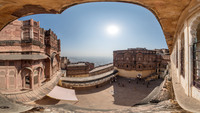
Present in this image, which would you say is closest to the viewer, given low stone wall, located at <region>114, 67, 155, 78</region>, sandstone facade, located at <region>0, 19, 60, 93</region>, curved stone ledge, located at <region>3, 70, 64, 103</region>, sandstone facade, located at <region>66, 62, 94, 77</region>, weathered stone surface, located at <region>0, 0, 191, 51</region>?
weathered stone surface, located at <region>0, 0, 191, 51</region>

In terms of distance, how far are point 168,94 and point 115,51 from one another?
941 inches

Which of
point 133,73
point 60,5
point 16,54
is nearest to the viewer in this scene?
point 60,5

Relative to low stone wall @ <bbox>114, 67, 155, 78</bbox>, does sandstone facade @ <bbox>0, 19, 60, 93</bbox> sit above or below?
above

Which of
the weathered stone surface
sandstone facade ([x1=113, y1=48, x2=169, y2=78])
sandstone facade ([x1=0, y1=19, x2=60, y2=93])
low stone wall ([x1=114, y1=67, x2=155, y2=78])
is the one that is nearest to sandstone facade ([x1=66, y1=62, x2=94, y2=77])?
sandstone facade ([x1=113, y1=48, x2=169, y2=78])

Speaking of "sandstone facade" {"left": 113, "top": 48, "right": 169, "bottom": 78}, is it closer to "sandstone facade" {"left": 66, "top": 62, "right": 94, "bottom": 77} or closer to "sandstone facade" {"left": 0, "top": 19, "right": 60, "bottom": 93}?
"sandstone facade" {"left": 66, "top": 62, "right": 94, "bottom": 77}

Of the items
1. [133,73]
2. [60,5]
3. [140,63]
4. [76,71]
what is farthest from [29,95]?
[140,63]

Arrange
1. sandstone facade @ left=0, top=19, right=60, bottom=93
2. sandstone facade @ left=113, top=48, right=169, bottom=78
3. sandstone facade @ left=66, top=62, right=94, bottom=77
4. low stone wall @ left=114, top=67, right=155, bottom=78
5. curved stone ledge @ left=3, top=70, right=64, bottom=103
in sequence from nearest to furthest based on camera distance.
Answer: curved stone ledge @ left=3, top=70, right=64, bottom=103 < sandstone facade @ left=0, top=19, right=60, bottom=93 < sandstone facade @ left=66, top=62, right=94, bottom=77 < low stone wall @ left=114, top=67, right=155, bottom=78 < sandstone facade @ left=113, top=48, right=169, bottom=78

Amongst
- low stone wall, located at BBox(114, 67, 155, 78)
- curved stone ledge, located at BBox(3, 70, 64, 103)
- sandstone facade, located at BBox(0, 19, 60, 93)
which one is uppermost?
sandstone facade, located at BBox(0, 19, 60, 93)

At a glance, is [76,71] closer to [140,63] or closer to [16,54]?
[16,54]

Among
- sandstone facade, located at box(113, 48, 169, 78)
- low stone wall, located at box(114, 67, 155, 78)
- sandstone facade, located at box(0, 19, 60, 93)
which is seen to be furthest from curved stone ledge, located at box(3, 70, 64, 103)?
sandstone facade, located at box(113, 48, 169, 78)

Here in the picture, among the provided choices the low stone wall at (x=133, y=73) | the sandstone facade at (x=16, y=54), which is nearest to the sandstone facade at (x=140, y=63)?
the low stone wall at (x=133, y=73)

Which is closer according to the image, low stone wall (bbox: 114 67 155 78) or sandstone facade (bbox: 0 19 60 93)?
sandstone facade (bbox: 0 19 60 93)

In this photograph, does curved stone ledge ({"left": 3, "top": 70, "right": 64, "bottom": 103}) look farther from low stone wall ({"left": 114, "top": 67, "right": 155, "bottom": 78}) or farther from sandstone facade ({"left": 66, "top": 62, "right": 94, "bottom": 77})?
low stone wall ({"left": 114, "top": 67, "right": 155, "bottom": 78})

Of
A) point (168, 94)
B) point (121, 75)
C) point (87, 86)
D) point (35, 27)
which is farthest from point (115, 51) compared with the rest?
point (168, 94)
